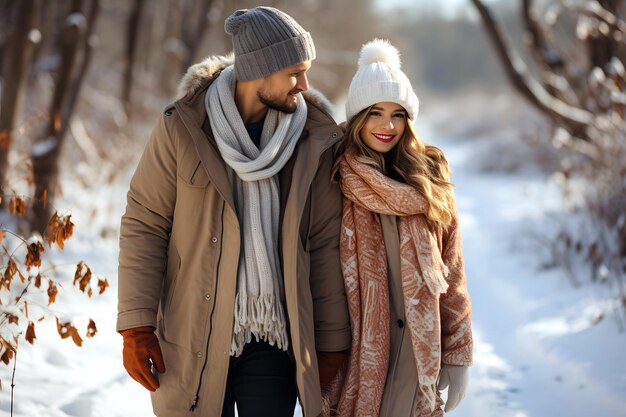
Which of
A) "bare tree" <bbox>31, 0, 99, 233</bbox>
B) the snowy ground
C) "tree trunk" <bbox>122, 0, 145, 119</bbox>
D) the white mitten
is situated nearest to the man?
the white mitten

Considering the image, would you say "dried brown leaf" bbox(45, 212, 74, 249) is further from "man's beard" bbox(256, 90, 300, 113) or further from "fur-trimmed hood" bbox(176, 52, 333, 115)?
"man's beard" bbox(256, 90, 300, 113)

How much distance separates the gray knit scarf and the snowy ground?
4.93ft

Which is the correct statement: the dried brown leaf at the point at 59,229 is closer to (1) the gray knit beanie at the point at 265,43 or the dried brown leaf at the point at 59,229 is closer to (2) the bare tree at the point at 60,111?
(1) the gray knit beanie at the point at 265,43

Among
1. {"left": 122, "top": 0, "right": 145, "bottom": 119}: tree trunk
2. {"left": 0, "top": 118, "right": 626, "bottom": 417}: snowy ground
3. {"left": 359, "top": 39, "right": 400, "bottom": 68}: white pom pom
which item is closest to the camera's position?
{"left": 359, "top": 39, "right": 400, "bottom": 68}: white pom pom

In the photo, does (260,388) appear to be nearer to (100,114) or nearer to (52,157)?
(52,157)

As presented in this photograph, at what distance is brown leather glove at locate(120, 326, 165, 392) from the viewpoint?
2.52 metres

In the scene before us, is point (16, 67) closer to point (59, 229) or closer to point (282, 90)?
point (59, 229)

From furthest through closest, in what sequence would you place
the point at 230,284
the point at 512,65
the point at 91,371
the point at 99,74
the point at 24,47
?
1. the point at 99,74
2. the point at 512,65
3. the point at 24,47
4. the point at 91,371
5. the point at 230,284

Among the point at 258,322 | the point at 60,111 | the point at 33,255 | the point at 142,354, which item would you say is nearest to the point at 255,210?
the point at 258,322

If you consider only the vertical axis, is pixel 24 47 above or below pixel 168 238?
above

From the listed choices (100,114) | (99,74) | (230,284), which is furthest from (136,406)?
(99,74)

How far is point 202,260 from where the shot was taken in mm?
2541

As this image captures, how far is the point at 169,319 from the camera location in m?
2.63

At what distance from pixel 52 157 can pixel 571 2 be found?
5.12 meters
